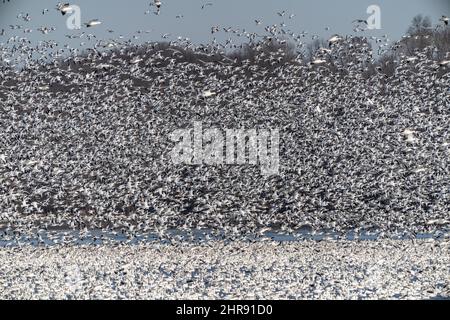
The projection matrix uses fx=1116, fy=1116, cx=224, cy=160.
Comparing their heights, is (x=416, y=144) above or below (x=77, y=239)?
above

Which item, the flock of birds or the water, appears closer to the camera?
the water

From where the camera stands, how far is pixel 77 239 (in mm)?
52031

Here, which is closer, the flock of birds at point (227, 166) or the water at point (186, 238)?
the water at point (186, 238)

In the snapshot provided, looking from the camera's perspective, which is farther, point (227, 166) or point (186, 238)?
point (227, 166)

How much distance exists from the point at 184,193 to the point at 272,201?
189 inches

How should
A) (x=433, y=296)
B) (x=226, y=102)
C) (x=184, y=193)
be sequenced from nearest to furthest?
1. (x=433, y=296)
2. (x=184, y=193)
3. (x=226, y=102)

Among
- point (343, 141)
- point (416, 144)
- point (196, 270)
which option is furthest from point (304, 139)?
point (196, 270)

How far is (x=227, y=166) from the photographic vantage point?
201ft

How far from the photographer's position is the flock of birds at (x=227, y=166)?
55.4m

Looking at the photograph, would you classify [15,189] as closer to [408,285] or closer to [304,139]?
[304,139]

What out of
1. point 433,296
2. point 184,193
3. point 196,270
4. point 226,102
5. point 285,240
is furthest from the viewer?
point 226,102

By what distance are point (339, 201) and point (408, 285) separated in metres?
25.7

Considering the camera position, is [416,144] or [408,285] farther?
[416,144]

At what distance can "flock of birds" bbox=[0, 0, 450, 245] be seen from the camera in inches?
2180
